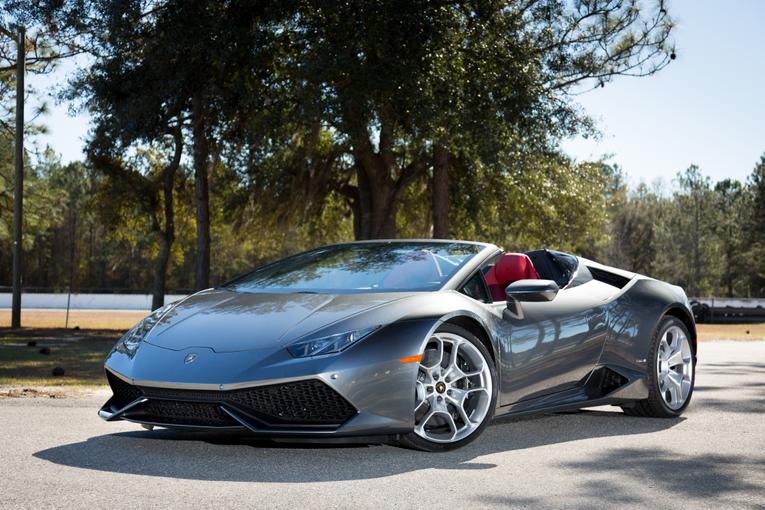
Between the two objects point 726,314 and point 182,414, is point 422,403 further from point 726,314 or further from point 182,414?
point 726,314

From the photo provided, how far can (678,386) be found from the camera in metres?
Result: 7.72

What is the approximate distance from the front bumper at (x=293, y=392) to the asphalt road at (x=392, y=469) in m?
0.19

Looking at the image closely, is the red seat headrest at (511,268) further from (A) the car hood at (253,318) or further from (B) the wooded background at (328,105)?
(B) the wooded background at (328,105)

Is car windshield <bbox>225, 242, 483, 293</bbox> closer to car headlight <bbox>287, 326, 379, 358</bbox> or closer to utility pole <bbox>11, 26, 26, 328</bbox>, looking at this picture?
car headlight <bbox>287, 326, 379, 358</bbox>

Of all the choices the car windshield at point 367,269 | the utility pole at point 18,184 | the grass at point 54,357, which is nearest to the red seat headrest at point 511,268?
the car windshield at point 367,269

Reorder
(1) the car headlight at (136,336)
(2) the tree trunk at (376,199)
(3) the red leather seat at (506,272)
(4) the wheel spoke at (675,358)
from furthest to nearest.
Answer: (2) the tree trunk at (376,199) → (4) the wheel spoke at (675,358) → (3) the red leather seat at (506,272) → (1) the car headlight at (136,336)

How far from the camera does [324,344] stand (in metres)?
5.30

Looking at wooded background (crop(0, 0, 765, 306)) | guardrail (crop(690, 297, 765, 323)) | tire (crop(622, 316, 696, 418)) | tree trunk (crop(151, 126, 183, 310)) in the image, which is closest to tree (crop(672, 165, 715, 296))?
guardrail (crop(690, 297, 765, 323))

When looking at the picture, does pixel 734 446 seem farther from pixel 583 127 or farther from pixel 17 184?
pixel 17 184

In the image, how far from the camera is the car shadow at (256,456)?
5.21 metres

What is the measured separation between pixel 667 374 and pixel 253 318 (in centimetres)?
350

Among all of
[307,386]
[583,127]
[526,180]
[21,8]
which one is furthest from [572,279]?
[526,180]

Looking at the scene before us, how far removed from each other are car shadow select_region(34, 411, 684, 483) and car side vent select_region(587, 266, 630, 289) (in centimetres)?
124

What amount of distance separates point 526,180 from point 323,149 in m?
5.63
